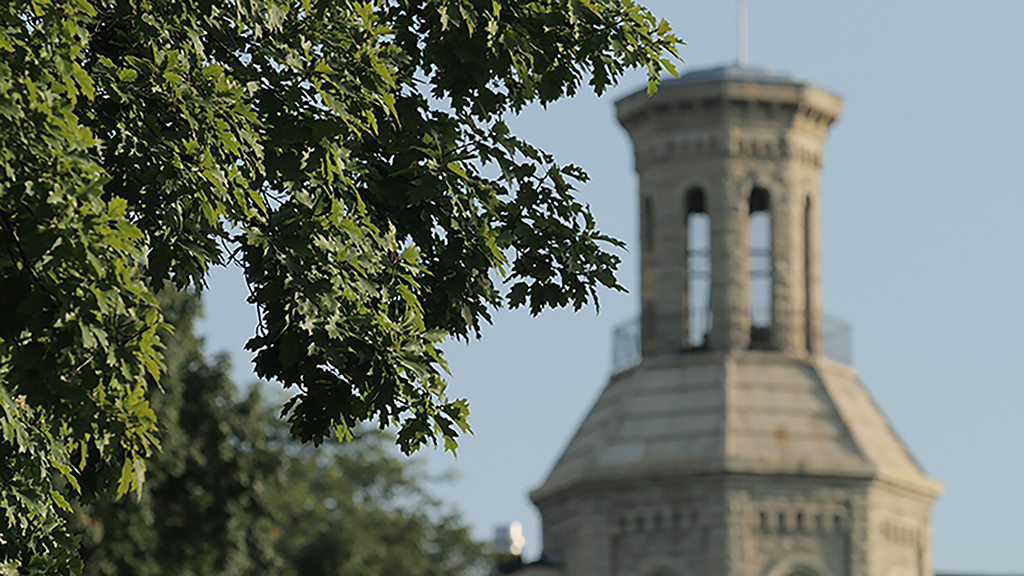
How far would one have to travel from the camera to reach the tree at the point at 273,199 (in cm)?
1030

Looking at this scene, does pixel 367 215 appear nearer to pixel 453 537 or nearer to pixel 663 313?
pixel 663 313

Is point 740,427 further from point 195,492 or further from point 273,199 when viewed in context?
point 273,199

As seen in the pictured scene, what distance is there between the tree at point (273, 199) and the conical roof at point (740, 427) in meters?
29.7

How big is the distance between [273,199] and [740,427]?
31.8 m

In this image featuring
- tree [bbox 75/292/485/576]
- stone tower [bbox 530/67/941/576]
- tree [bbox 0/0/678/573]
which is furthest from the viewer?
stone tower [bbox 530/67/941/576]

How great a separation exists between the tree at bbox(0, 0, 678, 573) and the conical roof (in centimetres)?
2971

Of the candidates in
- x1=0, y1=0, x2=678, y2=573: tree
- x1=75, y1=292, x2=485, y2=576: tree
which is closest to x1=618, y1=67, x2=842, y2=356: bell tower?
x1=75, y1=292, x2=485, y2=576: tree

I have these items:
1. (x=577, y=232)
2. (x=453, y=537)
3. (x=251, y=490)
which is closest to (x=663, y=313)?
(x=251, y=490)

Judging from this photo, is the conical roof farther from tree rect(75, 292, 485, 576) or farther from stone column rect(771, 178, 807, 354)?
tree rect(75, 292, 485, 576)

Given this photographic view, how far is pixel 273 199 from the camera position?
12250 mm

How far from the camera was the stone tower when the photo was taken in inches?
1681

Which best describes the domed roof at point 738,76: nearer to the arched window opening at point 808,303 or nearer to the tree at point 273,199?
the arched window opening at point 808,303

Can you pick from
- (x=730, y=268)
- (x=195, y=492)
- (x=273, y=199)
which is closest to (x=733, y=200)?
(x=730, y=268)

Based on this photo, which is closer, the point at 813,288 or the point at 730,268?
the point at 730,268
